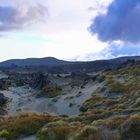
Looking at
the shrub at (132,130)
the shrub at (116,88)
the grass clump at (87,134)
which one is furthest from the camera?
the shrub at (116,88)

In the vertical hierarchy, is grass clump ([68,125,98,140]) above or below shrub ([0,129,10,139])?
above

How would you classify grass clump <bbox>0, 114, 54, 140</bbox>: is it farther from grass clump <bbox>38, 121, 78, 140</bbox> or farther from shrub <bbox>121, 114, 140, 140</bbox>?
shrub <bbox>121, 114, 140, 140</bbox>

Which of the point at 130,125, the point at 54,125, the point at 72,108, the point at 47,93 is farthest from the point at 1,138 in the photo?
the point at 47,93

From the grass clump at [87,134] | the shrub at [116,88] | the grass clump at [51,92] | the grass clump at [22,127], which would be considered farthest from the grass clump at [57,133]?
the grass clump at [51,92]

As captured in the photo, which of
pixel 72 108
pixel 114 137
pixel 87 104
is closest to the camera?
pixel 114 137

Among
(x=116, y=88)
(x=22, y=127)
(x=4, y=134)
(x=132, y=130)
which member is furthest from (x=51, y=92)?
(x=132, y=130)

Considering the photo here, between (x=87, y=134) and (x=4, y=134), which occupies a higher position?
(x=87, y=134)

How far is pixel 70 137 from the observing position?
19.7 metres

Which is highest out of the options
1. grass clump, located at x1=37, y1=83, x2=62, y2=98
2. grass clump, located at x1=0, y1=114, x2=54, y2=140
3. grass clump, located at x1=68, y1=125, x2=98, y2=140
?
grass clump, located at x1=68, y1=125, x2=98, y2=140

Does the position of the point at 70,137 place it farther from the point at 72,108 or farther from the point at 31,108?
the point at 31,108

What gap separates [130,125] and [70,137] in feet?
9.27

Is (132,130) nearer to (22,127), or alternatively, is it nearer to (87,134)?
(87,134)

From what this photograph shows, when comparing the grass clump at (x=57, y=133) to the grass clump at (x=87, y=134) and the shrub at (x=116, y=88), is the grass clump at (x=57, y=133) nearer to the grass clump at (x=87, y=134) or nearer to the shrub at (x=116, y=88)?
the grass clump at (x=87, y=134)

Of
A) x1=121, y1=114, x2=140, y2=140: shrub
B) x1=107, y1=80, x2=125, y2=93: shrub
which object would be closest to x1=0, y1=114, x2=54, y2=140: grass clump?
x1=121, y1=114, x2=140, y2=140: shrub
